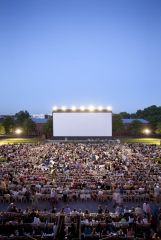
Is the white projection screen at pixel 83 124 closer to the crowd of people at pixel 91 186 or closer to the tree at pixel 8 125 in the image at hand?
the tree at pixel 8 125

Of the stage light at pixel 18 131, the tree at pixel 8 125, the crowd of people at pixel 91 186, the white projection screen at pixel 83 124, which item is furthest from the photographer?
the tree at pixel 8 125

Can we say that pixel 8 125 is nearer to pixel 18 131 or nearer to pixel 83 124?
pixel 18 131

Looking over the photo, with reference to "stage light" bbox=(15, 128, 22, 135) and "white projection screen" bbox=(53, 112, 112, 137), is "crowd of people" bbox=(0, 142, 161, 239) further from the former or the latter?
"stage light" bbox=(15, 128, 22, 135)

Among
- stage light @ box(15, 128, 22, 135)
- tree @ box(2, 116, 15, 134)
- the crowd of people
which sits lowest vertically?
the crowd of people

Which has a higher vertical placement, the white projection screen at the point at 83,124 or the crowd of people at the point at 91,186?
the white projection screen at the point at 83,124

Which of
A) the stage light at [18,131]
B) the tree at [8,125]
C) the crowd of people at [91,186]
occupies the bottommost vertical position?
the crowd of people at [91,186]

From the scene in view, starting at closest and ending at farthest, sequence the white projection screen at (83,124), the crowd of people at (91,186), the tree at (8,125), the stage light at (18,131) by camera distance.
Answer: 1. the crowd of people at (91,186)
2. the white projection screen at (83,124)
3. the stage light at (18,131)
4. the tree at (8,125)

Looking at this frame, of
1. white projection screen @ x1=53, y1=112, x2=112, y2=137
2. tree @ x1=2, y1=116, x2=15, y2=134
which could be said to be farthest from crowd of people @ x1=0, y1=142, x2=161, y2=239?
tree @ x1=2, y1=116, x2=15, y2=134

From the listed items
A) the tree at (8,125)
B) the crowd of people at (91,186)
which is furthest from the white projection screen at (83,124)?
the crowd of people at (91,186)

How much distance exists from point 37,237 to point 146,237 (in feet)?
12.1

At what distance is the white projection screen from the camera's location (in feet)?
241

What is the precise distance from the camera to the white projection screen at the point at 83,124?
7338 centimetres

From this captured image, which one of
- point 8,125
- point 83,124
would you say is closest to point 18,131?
point 8,125

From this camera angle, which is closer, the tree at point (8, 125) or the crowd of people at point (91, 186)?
the crowd of people at point (91, 186)
